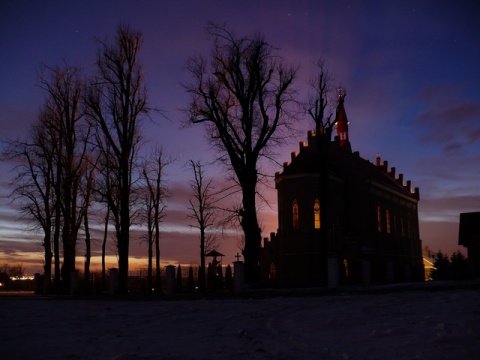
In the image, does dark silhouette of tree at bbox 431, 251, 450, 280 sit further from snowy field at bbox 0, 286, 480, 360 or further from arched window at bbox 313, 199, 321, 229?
snowy field at bbox 0, 286, 480, 360

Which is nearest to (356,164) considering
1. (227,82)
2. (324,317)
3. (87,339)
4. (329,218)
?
(329,218)

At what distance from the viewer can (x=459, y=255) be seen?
50.2 metres

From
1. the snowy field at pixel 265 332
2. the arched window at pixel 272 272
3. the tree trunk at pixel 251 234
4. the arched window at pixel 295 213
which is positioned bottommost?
the snowy field at pixel 265 332

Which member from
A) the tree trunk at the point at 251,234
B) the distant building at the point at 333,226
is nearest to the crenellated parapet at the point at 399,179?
the distant building at the point at 333,226

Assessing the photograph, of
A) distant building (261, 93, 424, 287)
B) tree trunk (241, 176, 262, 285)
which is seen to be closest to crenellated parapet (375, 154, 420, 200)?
distant building (261, 93, 424, 287)

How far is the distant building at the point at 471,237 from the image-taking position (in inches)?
1611

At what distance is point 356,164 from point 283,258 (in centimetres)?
1073

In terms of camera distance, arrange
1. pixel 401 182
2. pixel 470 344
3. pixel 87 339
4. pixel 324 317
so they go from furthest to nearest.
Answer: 1. pixel 401 182
2. pixel 324 317
3. pixel 87 339
4. pixel 470 344

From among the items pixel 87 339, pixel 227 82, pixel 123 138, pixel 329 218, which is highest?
pixel 227 82

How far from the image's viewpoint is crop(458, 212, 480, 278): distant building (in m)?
40.9

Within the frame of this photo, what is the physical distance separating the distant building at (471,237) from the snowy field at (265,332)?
2866cm

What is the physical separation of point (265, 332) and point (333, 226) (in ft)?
109

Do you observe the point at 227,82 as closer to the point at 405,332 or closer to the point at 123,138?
the point at 123,138

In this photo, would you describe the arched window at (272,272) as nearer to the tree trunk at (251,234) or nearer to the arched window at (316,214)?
the arched window at (316,214)
